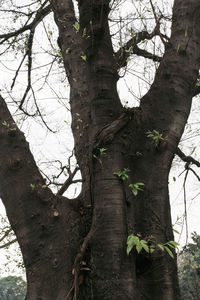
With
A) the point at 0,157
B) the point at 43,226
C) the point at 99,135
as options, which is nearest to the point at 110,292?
the point at 43,226

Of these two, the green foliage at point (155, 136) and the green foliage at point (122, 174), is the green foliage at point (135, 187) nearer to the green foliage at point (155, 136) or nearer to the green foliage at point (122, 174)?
the green foliage at point (122, 174)

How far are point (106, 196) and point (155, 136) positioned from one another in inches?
26.1

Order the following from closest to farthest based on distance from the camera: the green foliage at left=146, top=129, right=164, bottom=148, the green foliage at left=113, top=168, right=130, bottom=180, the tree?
the tree → the green foliage at left=113, top=168, right=130, bottom=180 → the green foliage at left=146, top=129, right=164, bottom=148

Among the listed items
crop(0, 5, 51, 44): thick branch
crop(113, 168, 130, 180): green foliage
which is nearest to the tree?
crop(113, 168, 130, 180): green foliage

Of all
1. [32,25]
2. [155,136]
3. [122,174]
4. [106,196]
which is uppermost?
[32,25]

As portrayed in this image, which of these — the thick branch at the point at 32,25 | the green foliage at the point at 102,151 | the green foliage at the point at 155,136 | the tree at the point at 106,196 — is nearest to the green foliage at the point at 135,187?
the tree at the point at 106,196

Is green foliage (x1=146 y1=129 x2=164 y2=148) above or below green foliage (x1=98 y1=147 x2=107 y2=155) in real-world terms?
above

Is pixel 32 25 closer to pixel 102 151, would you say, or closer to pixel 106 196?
pixel 102 151

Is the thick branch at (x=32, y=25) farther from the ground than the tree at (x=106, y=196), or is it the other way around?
the thick branch at (x=32, y=25)

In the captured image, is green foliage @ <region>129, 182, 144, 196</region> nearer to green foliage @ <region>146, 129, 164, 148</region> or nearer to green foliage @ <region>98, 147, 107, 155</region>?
green foliage @ <region>98, 147, 107, 155</region>

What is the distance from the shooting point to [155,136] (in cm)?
236

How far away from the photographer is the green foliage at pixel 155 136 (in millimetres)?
2352

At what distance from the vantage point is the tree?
1.91 m

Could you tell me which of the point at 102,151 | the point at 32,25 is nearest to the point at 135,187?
the point at 102,151
